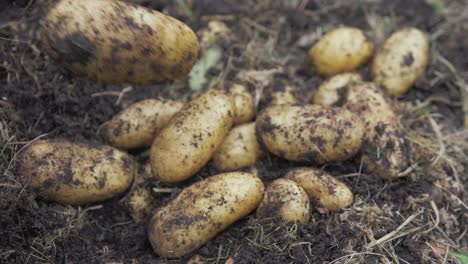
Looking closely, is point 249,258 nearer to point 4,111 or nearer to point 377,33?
point 4,111

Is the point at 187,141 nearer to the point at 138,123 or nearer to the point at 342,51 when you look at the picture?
the point at 138,123

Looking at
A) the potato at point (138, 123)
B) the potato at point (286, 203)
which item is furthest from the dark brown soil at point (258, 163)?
the potato at point (138, 123)

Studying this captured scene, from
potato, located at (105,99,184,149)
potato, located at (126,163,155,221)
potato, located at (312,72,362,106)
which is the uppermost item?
potato, located at (312,72,362,106)

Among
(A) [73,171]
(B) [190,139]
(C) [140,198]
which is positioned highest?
(B) [190,139]

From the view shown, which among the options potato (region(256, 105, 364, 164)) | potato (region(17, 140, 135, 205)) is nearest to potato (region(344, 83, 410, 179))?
potato (region(256, 105, 364, 164))

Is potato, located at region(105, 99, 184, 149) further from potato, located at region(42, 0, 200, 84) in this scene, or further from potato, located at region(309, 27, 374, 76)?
potato, located at region(309, 27, 374, 76)

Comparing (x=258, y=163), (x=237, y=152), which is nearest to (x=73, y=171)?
(x=237, y=152)

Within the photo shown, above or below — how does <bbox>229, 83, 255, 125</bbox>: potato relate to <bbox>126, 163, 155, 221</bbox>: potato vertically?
above
